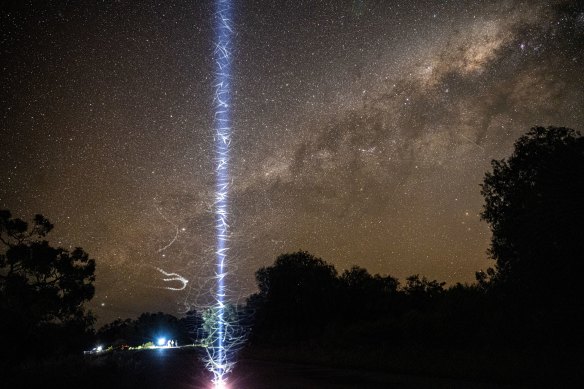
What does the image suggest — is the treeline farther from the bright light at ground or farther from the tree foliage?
the bright light at ground

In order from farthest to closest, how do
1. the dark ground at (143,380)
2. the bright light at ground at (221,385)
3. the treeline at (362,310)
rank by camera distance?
the treeline at (362,310)
the bright light at ground at (221,385)
the dark ground at (143,380)

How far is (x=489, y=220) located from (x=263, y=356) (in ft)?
82.4

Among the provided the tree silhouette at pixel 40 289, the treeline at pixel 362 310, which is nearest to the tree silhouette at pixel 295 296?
the treeline at pixel 362 310

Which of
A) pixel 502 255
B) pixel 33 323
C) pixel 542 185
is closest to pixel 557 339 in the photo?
pixel 502 255

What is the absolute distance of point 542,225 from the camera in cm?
1994

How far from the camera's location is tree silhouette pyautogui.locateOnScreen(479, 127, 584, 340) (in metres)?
19.1

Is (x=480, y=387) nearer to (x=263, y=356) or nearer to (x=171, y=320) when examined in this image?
(x=263, y=356)

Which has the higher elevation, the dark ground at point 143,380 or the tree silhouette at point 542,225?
the tree silhouette at point 542,225

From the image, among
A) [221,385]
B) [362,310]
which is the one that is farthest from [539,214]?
[362,310]

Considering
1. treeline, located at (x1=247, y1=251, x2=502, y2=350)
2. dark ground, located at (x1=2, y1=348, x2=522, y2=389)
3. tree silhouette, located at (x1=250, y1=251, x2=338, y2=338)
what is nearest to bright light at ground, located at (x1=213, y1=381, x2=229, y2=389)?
dark ground, located at (x1=2, y1=348, x2=522, y2=389)

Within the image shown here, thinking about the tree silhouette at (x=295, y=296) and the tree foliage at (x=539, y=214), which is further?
the tree silhouette at (x=295, y=296)

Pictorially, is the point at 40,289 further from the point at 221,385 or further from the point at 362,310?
the point at 362,310

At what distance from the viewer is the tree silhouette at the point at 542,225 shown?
19062 millimetres

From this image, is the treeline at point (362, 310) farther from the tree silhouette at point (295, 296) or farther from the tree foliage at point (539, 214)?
the tree foliage at point (539, 214)
